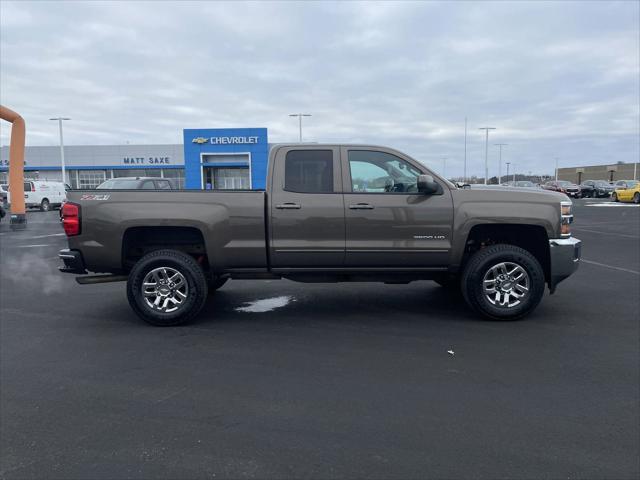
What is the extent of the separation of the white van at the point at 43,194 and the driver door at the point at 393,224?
31566mm

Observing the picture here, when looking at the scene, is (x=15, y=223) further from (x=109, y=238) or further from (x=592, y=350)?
(x=592, y=350)

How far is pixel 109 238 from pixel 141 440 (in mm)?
3046

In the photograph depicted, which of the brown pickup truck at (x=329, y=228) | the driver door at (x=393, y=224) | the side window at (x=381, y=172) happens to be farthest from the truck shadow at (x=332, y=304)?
the side window at (x=381, y=172)

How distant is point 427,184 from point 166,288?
320cm

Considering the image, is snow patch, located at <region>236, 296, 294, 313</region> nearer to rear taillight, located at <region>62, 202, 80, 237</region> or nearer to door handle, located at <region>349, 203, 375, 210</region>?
door handle, located at <region>349, 203, 375, 210</region>

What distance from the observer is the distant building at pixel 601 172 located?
264 ft

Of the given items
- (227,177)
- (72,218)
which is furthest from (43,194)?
(72,218)

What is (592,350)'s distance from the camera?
188 inches

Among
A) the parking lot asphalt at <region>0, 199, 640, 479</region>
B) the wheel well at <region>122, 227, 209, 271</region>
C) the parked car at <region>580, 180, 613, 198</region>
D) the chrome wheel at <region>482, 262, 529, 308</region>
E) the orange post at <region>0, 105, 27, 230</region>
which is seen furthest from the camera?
the parked car at <region>580, 180, 613, 198</region>

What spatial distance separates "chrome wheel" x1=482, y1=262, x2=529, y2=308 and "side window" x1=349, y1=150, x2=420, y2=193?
1387 mm

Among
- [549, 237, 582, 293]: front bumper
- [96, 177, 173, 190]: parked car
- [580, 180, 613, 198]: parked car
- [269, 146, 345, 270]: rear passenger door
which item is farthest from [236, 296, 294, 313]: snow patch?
[580, 180, 613, 198]: parked car

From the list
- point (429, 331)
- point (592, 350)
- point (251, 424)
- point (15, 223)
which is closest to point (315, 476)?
point (251, 424)

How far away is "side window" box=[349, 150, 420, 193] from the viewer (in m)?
5.80

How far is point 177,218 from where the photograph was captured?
5.60 metres
